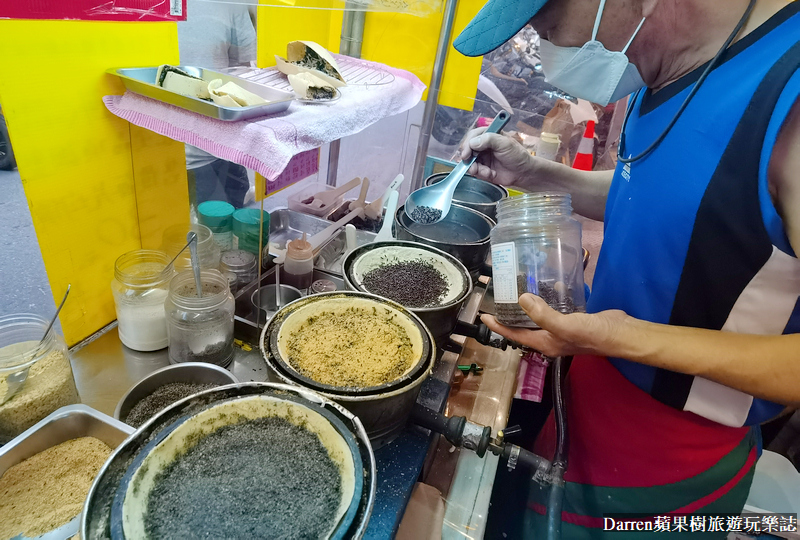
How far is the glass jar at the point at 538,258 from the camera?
1.15 metres

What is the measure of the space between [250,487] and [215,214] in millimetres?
1130

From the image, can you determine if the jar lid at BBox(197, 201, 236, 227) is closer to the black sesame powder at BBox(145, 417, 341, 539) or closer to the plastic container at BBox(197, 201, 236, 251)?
the plastic container at BBox(197, 201, 236, 251)

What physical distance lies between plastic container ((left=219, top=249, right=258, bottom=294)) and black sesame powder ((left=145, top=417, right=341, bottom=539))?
822 millimetres

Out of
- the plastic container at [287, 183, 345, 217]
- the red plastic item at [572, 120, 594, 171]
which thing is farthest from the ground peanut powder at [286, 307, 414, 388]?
the red plastic item at [572, 120, 594, 171]

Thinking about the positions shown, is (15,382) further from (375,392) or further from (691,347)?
(691,347)

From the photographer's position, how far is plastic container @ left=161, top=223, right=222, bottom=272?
152 centimetres

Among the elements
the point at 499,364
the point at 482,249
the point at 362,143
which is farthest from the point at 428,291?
the point at 362,143

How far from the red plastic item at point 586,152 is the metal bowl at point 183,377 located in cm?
253

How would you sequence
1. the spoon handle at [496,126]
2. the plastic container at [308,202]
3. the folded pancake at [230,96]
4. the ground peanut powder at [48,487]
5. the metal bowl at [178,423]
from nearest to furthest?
the metal bowl at [178,423], the ground peanut powder at [48,487], the folded pancake at [230,96], the spoon handle at [496,126], the plastic container at [308,202]

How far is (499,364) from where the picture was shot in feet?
5.81

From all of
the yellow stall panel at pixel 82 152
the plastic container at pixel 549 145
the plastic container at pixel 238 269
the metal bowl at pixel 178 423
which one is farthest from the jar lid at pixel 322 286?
the plastic container at pixel 549 145

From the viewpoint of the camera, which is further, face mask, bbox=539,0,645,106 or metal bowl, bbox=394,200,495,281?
metal bowl, bbox=394,200,495,281

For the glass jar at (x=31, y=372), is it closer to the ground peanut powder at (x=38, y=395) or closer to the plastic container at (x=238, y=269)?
the ground peanut powder at (x=38, y=395)

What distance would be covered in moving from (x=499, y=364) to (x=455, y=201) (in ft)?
2.38
